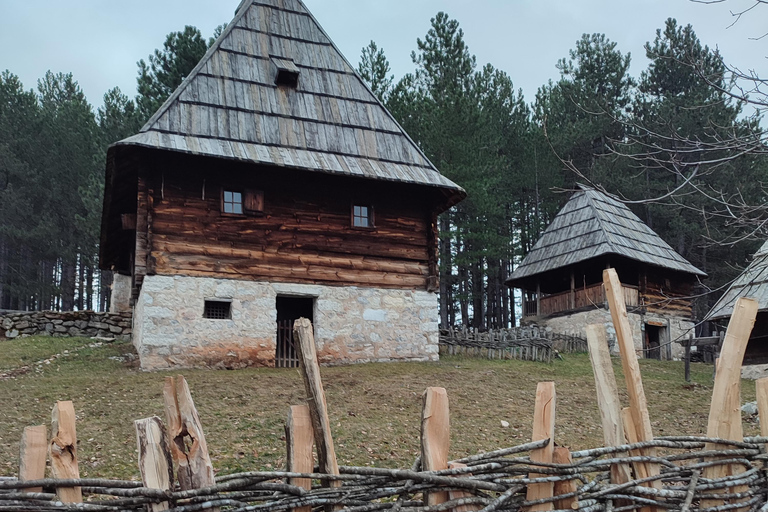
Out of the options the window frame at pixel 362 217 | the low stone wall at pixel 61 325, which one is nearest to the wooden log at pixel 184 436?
the window frame at pixel 362 217

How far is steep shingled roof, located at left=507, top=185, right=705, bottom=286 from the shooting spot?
2417 centimetres

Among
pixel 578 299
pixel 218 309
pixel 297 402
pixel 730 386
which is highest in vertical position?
pixel 578 299

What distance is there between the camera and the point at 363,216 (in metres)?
15.4

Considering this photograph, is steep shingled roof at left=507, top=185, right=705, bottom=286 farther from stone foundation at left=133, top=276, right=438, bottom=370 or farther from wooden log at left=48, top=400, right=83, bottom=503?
wooden log at left=48, top=400, right=83, bottom=503

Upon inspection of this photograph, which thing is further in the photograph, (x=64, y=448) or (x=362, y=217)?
(x=362, y=217)

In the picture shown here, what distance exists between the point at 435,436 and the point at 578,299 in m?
22.6

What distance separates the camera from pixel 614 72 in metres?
37.3

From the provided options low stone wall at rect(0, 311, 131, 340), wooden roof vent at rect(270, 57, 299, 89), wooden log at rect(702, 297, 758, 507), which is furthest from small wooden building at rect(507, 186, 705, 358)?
wooden log at rect(702, 297, 758, 507)

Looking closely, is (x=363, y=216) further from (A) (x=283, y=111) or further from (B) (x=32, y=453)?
(B) (x=32, y=453)

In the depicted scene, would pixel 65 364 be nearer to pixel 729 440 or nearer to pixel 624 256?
pixel 729 440

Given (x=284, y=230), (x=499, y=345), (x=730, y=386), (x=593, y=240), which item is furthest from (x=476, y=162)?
(x=730, y=386)

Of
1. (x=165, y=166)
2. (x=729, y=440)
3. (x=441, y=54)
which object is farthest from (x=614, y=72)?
(x=729, y=440)

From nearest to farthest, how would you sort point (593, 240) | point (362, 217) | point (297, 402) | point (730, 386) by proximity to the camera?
1. point (730, 386)
2. point (297, 402)
3. point (362, 217)
4. point (593, 240)

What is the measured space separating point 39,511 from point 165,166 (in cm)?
1156
